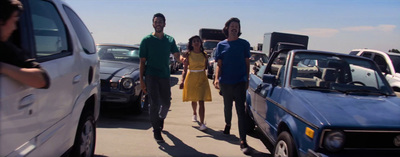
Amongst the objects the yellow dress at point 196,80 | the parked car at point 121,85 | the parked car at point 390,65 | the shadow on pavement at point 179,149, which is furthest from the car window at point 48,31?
the parked car at point 390,65

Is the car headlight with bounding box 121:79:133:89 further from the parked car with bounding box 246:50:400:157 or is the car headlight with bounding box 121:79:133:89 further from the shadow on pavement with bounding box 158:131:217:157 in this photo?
the parked car with bounding box 246:50:400:157

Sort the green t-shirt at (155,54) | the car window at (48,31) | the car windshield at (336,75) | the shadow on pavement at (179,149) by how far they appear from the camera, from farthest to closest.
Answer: the green t-shirt at (155,54), the shadow on pavement at (179,149), the car windshield at (336,75), the car window at (48,31)

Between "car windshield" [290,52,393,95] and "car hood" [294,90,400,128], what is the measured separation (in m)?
0.22

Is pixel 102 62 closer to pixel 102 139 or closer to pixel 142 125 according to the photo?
pixel 142 125

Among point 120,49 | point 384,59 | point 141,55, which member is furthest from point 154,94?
point 384,59

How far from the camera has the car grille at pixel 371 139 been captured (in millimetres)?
2805

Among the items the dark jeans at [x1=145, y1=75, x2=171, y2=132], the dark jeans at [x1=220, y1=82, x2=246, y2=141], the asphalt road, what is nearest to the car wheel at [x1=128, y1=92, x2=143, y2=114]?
the asphalt road

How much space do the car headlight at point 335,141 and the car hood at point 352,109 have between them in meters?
0.09

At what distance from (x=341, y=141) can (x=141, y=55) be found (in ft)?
9.35

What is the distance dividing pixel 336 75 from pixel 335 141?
1546 mm

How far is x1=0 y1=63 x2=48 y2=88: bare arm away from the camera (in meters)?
1.63

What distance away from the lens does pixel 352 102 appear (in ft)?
10.8

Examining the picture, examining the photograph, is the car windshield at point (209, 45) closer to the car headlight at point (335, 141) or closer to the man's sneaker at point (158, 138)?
the man's sneaker at point (158, 138)

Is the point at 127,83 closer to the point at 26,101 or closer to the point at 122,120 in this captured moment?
the point at 122,120
